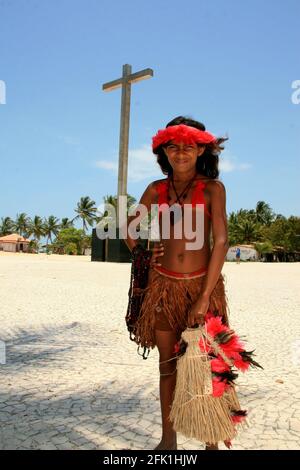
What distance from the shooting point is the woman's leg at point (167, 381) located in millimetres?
2373

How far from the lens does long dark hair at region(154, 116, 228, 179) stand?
2402mm

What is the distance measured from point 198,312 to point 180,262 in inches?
11.7

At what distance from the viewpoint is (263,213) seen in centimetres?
7731

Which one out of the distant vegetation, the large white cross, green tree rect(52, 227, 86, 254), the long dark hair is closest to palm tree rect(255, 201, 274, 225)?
the distant vegetation

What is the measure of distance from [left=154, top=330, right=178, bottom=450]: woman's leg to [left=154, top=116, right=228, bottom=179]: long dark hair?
3.15 ft

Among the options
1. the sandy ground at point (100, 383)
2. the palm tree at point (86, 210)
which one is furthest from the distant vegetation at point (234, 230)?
the sandy ground at point (100, 383)

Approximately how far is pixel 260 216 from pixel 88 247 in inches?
1270

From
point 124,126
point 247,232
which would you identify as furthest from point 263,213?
point 124,126

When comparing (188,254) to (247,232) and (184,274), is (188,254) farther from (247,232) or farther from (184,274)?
(247,232)

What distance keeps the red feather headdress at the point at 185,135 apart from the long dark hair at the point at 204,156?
81mm

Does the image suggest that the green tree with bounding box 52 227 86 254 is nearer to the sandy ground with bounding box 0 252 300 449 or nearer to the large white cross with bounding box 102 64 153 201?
the large white cross with bounding box 102 64 153 201

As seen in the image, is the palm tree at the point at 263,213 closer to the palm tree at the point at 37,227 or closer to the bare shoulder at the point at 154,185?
the palm tree at the point at 37,227

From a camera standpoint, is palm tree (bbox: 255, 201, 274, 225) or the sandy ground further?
palm tree (bbox: 255, 201, 274, 225)
